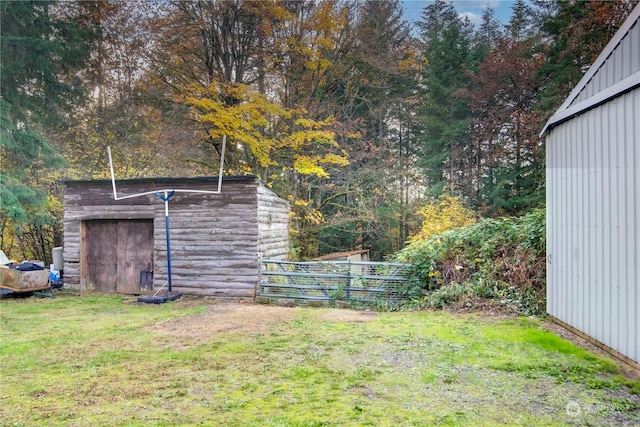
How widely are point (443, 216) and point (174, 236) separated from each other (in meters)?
9.12

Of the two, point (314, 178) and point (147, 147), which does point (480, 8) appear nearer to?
point (314, 178)

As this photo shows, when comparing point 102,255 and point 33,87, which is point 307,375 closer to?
point 102,255

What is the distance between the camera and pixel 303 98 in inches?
506

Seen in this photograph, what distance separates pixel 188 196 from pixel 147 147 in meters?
5.45

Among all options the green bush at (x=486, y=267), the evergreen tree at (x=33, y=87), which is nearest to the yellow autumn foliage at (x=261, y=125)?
the evergreen tree at (x=33, y=87)

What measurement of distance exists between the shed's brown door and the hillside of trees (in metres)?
3.07

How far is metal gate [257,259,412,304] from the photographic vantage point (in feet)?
24.1

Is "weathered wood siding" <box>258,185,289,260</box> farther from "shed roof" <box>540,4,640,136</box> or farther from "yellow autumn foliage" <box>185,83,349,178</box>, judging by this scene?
"shed roof" <box>540,4,640,136</box>

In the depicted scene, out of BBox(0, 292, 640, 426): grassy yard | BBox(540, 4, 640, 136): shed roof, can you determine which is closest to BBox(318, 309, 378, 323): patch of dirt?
A: BBox(0, 292, 640, 426): grassy yard

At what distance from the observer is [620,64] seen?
3902 millimetres

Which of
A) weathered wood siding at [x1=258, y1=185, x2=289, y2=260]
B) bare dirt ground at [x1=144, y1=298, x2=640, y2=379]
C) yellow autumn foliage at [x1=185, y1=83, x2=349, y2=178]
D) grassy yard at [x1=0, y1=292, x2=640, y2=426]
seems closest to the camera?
grassy yard at [x1=0, y1=292, x2=640, y2=426]

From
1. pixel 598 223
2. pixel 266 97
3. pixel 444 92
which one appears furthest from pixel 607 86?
pixel 444 92

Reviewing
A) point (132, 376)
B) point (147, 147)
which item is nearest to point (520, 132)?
point (147, 147)

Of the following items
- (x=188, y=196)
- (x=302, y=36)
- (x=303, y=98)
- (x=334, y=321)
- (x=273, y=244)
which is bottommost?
(x=334, y=321)
